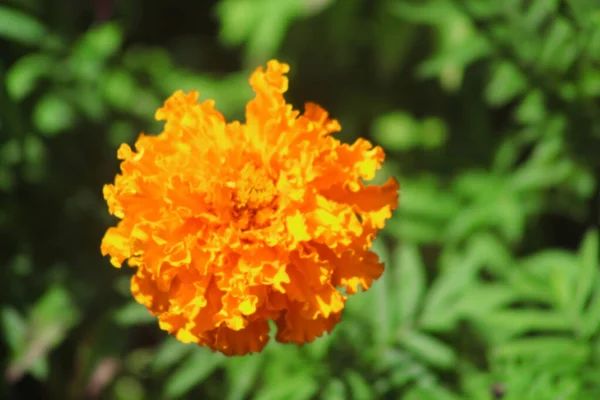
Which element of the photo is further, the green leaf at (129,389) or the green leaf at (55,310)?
the green leaf at (129,389)

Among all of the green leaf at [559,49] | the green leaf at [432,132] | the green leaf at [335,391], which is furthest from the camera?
the green leaf at [432,132]

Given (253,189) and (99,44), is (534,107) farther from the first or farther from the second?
(99,44)

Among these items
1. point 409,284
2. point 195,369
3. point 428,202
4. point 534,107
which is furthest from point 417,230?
point 195,369

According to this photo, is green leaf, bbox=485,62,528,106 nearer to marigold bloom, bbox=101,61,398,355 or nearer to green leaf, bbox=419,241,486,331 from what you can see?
green leaf, bbox=419,241,486,331

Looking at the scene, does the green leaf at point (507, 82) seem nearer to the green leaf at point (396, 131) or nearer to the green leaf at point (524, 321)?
the green leaf at point (524, 321)

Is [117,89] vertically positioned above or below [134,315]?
above

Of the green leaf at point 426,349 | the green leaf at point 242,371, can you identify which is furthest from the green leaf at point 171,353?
the green leaf at point 426,349

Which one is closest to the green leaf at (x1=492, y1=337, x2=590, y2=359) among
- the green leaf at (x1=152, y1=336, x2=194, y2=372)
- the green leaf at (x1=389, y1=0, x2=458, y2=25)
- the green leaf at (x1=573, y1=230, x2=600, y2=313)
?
the green leaf at (x1=573, y1=230, x2=600, y2=313)

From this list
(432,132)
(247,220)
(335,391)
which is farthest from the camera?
(432,132)

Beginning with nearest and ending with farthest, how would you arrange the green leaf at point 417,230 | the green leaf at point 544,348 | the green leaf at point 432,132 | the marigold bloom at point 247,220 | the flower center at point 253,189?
the marigold bloom at point 247,220 < the flower center at point 253,189 < the green leaf at point 544,348 < the green leaf at point 417,230 < the green leaf at point 432,132
